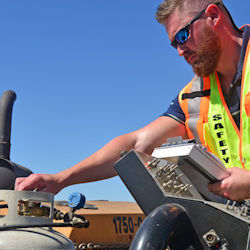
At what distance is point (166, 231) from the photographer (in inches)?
68.3

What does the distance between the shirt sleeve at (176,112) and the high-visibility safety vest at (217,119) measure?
0.17 feet

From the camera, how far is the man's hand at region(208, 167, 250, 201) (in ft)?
6.58

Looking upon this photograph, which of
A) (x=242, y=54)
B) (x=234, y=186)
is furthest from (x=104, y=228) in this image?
(x=234, y=186)

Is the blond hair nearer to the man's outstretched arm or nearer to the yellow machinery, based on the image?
the man's outstretched arm

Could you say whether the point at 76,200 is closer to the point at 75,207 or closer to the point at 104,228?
the point at 75,207

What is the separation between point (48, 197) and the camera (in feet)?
7.95

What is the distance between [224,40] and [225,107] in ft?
1.67

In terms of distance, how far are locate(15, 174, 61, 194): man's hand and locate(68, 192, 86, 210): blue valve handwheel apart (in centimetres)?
17

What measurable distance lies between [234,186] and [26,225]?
45.8 inches

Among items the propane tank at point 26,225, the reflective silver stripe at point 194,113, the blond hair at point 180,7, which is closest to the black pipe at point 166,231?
the propane tank at point 26,225

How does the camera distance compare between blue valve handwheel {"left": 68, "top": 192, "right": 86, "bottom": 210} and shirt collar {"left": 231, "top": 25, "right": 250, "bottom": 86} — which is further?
shirt collar {"left": 231, "top": 25, "right": 250, "bottom": 86}

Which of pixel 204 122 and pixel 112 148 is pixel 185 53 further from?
pixel 112 148

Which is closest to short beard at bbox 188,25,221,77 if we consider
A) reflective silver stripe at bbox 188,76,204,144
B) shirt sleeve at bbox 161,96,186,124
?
reflective silver stripe at bbox 188,76,204,144

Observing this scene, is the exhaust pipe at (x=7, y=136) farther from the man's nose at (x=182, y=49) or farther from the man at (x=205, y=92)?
the man's nose at (x=182, y=49)
